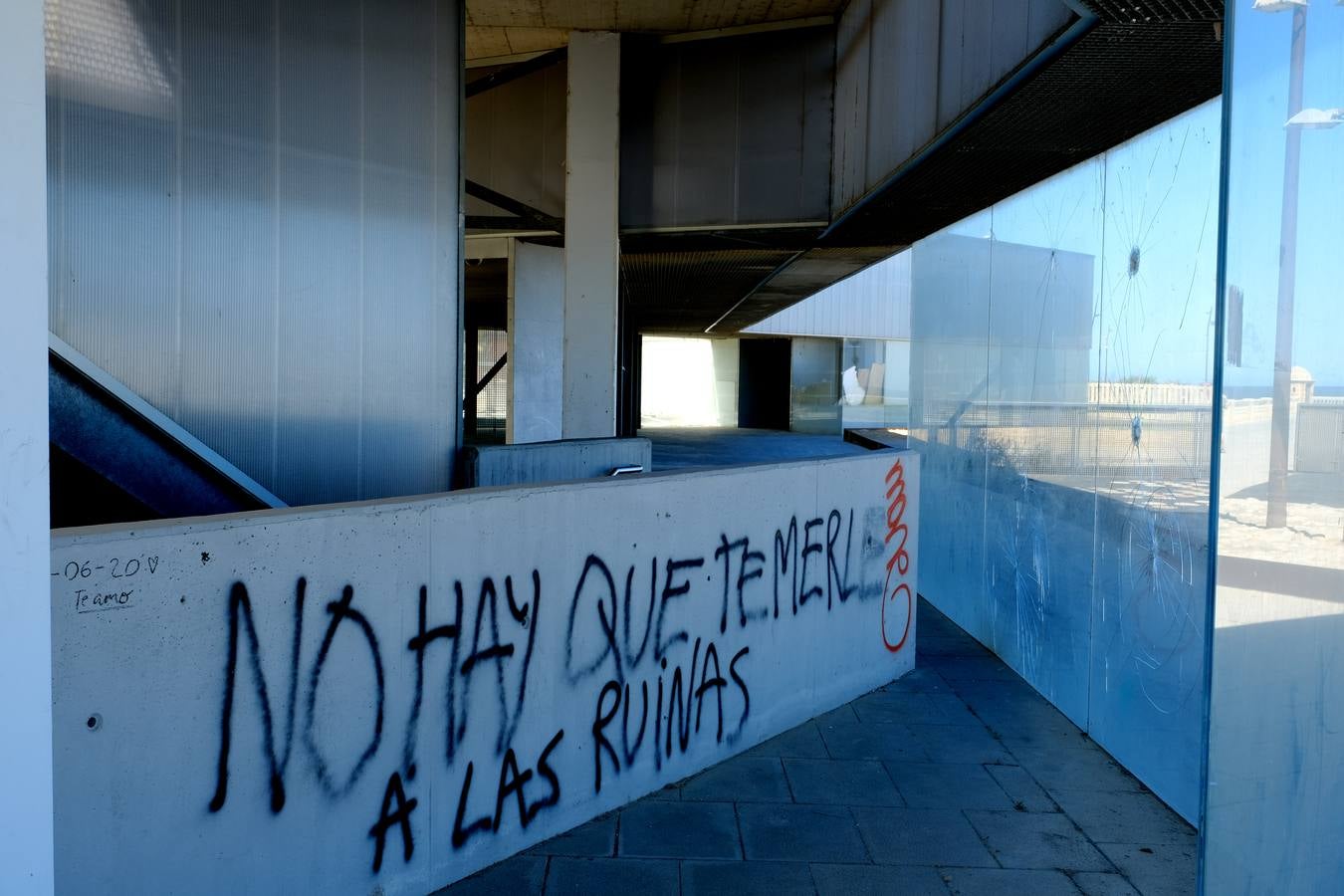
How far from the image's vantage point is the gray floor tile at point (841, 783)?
5285mm

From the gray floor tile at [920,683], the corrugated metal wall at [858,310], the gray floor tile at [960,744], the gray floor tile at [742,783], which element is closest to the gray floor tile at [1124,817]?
the gray floor tile at [960,744]

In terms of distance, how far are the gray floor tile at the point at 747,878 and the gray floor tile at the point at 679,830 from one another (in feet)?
0.40

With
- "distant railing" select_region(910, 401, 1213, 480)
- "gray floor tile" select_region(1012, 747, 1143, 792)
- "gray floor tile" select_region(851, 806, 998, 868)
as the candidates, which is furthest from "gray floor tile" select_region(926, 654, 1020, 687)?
"gray floor tile" select_region(851, 806, 998, 868)

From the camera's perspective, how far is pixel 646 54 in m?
12.9

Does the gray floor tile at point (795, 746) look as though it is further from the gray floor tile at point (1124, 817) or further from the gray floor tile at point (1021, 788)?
the gray floor tile at point (1124, 817)

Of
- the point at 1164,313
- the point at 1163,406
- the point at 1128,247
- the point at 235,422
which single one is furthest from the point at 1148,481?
the point at 235,422

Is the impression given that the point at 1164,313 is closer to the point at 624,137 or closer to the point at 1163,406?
the point at 1163,406

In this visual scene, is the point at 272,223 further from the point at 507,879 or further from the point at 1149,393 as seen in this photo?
the point at 1149,393

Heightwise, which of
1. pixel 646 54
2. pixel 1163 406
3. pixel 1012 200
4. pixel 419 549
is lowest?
pixel 419 549

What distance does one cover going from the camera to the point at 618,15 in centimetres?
1194

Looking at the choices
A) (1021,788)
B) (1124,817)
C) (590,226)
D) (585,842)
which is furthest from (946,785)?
(590,226)

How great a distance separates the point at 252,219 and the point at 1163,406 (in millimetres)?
6157

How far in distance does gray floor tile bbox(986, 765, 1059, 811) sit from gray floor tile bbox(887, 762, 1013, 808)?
4 centimetres

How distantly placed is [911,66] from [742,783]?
212 inches
